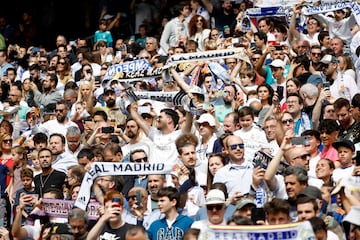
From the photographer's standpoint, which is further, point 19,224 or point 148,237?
point 19,224

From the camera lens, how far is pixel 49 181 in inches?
666

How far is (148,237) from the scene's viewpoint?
13617 millimetres

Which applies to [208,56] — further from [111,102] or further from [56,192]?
[56,192]

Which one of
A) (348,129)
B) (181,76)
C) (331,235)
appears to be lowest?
(331,235)

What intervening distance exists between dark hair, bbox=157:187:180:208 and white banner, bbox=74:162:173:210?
70cm

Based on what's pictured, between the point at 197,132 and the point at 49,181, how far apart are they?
1957 millimetres

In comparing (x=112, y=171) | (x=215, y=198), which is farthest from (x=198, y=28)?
(x=215, y=198)

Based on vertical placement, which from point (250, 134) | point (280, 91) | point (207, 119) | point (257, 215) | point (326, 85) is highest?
point (280, 91)

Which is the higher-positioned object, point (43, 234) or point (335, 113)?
point (335, 113)

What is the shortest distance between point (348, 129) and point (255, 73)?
3.84 m

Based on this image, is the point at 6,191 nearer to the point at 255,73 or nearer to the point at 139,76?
the point at 139,76

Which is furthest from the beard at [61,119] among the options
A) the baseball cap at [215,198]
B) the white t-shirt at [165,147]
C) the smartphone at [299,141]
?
the baseball cap at [215,198]

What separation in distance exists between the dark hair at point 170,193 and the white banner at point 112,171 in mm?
703

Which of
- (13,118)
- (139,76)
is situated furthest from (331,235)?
(13,118)
